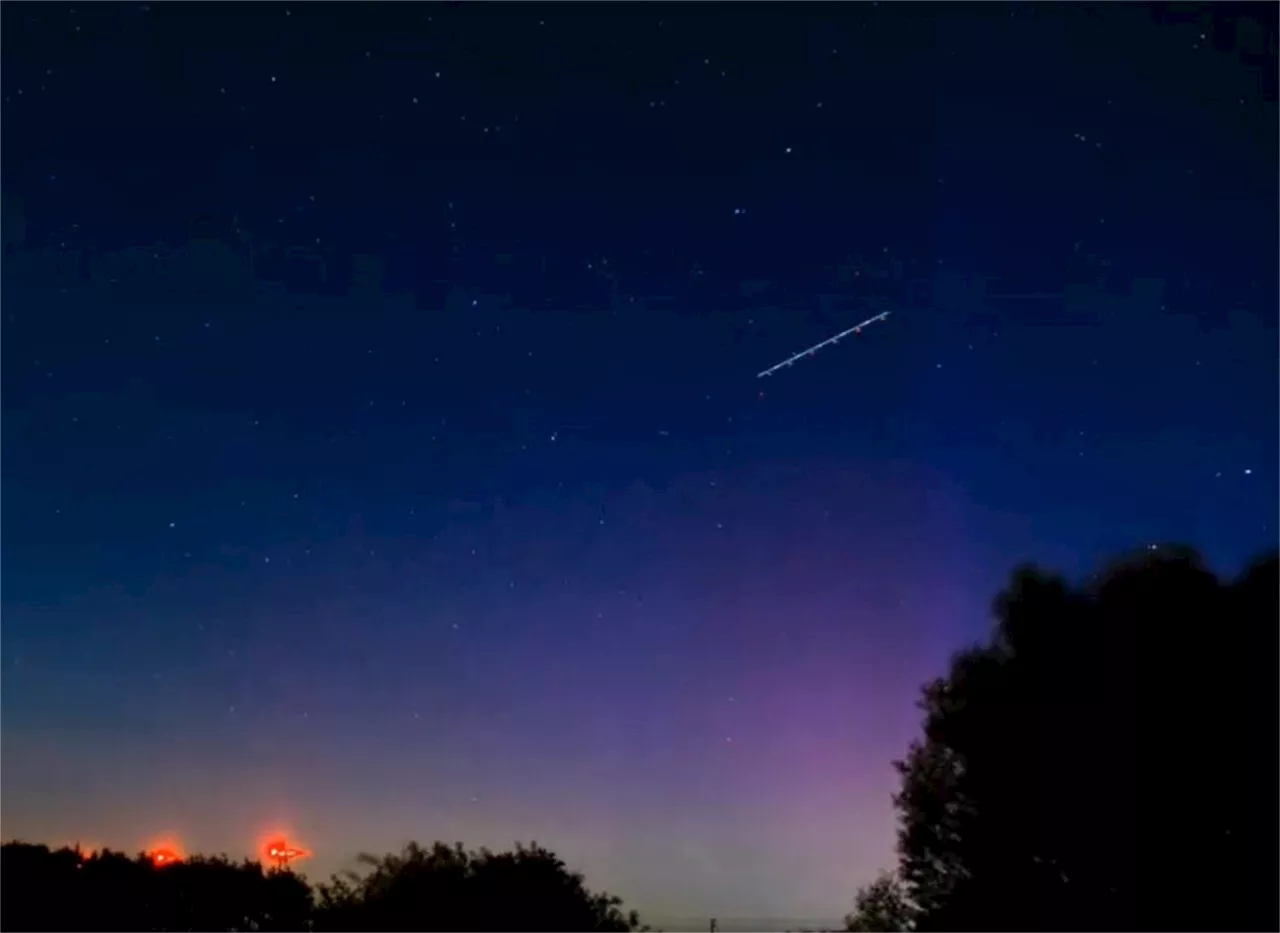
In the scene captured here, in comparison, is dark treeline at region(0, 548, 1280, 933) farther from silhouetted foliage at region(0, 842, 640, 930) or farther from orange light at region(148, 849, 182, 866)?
orange light at region(148, 849, 182, 866)

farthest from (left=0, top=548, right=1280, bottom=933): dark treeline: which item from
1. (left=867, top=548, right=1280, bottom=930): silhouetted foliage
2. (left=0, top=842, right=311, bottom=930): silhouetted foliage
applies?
(left=0, top=842, right=311, bottom=930): silhouetted foliage

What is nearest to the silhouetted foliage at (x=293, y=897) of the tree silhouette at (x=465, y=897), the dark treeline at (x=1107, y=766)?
the tree silhouette at (x=465, y=897)

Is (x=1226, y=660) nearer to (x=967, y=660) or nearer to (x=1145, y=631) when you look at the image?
(x=1145, y=631)

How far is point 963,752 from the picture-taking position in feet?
77.0

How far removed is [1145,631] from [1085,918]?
5.01 meters

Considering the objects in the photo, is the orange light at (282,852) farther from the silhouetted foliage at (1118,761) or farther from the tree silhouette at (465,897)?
the silhouetted foliage at (1118,761)

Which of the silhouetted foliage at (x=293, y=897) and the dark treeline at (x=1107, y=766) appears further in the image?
the silhouetted foliage at (x=293, y=897)

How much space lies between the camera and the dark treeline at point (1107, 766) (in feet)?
64.4

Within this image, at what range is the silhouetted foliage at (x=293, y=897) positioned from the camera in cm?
3080

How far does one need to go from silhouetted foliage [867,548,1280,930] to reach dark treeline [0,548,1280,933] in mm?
25

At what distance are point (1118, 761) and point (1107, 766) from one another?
208 mm

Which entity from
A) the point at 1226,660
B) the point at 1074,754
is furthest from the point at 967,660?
the point at 1226,660

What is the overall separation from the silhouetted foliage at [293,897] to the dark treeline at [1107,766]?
11605 millimetres

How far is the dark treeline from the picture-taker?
64.4 feet
